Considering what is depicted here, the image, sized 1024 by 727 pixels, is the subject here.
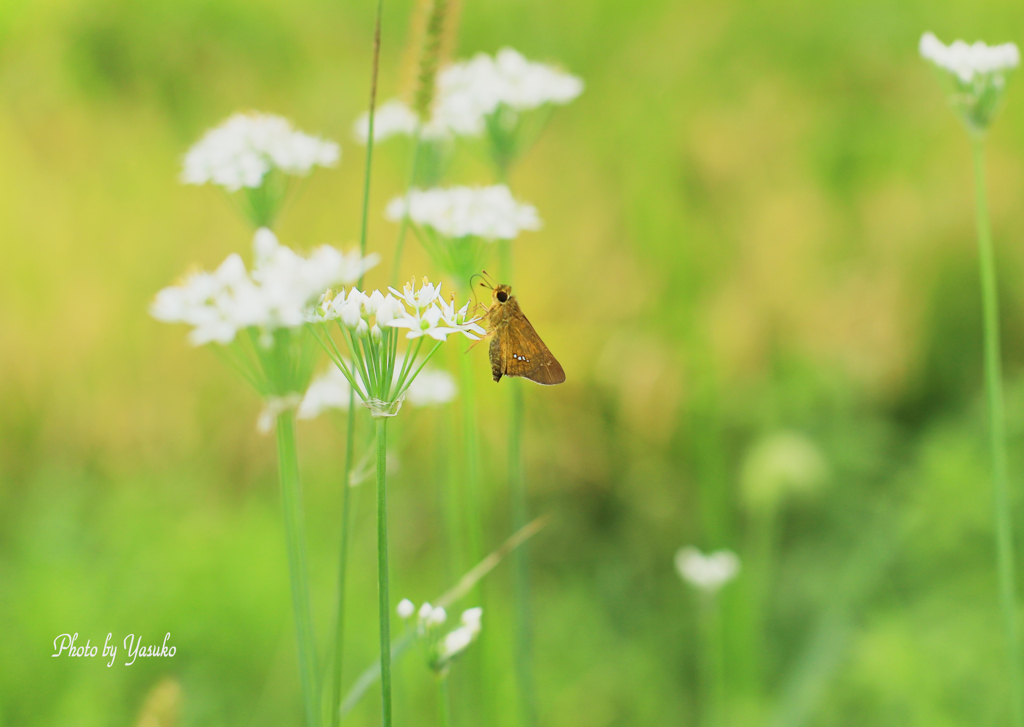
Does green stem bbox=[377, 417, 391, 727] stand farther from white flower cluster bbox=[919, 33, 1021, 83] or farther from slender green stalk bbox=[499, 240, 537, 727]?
white flower cluster bbox=[919, 33, 1021, 83]

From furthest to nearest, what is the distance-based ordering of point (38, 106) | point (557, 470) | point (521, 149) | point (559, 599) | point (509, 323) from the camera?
1. point (38, 106)
2. point (557, 470)
3. point (559, 599)
4. point (521, 149)
5. point (509, 323)

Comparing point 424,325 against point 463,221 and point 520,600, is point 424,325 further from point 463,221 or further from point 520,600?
point 520,600

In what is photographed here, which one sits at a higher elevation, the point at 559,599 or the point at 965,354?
the point at 965,354

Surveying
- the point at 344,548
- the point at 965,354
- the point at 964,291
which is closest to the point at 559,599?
the point at 344,548

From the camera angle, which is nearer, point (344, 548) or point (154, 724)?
point (344, 548)

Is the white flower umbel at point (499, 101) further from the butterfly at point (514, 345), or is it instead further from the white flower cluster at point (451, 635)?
the white flower cluster at point (451, 635)

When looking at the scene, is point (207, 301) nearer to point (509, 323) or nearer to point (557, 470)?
point (509, 323)

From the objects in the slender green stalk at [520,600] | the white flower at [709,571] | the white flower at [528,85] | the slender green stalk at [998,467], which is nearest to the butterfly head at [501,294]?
the slender green stalk at [520,600]
